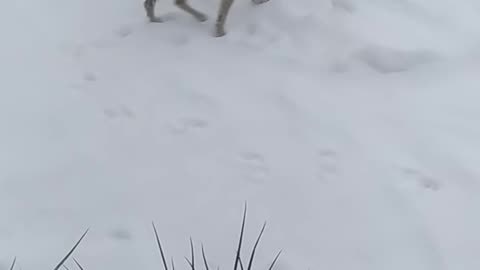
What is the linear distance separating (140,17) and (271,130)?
4.37 ft

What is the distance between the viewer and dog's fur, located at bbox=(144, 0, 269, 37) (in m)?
4.53

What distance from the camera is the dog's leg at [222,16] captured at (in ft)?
14.8

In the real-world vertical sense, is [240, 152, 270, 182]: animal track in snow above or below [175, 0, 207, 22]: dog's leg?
below

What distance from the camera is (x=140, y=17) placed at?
475cm

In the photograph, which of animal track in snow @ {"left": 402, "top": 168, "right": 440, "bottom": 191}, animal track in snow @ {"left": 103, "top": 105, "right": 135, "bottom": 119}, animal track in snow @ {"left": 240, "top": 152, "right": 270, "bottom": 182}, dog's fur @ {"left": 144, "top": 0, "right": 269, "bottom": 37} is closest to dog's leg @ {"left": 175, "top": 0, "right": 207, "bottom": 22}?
dog's fur @ {"left": 144, "top": 0, "right": 269, "bottom": 37}

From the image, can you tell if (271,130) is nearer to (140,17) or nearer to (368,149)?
(368,149)

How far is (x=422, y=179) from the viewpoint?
359cm

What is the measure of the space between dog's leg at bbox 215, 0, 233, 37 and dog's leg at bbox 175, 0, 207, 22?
171 mm

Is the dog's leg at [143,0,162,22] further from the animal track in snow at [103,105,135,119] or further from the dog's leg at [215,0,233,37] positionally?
the animal track in snow at [103,105,135,119]

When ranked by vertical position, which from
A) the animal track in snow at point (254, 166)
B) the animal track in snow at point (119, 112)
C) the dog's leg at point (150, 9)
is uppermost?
the dog's leg at point (150, 9)

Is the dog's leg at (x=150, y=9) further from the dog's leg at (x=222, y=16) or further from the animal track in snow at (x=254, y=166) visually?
the animal track in snow at (x=254, y=166)

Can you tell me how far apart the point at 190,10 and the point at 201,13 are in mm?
70

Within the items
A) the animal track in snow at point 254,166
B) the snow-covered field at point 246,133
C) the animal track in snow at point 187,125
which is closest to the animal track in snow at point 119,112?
the snow-covered field at point 246,133

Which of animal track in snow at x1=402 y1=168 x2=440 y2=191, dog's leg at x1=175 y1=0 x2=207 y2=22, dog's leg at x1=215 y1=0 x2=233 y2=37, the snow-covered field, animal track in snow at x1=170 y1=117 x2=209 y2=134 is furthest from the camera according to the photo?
dog's leg at x1=175 y1=0 x2=207 y2=22
